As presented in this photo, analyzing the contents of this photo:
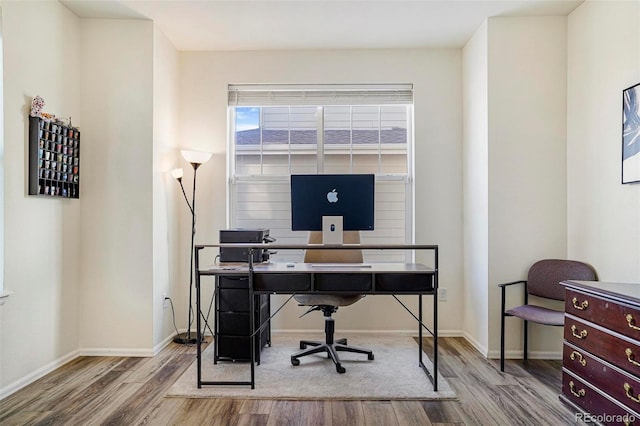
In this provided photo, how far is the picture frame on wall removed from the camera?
236 centimetres

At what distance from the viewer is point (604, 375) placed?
6.36ft

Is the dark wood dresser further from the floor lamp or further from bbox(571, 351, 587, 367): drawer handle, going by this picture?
the floor lamp

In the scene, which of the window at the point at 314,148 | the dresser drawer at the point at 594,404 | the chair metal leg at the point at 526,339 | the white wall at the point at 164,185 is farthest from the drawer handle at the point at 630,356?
the white wall at the point at 164,185

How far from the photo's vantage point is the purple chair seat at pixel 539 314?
2557mm

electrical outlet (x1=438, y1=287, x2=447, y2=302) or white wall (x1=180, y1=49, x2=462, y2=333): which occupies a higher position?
white wall (x1=180, y1=49, x2=462, y2=333)

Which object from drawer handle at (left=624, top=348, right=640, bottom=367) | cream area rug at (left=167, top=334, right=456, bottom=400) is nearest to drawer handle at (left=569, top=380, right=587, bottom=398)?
drawer handle at (left=624, top=348, right=640, bottom=367)

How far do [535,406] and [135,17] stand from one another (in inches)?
155

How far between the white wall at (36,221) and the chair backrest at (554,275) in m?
3.57

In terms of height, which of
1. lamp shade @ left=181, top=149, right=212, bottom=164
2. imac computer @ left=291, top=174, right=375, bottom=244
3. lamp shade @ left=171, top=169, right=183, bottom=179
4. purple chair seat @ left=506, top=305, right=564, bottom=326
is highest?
lamp shade @ left=181, top=149, right=212, bottom=164

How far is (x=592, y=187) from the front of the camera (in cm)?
280

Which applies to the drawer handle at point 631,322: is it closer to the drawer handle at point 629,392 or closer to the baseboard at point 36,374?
the drawer handle at point 629,392

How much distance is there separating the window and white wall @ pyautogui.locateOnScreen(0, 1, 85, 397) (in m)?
1.37

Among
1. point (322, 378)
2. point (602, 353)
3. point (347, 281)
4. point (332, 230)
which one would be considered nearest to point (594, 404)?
point (602, 353)

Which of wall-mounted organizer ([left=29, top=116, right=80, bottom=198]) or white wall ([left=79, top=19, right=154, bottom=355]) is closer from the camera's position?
wall-mounted organizer ([left=29, top=116, right=80, bottom=198])
